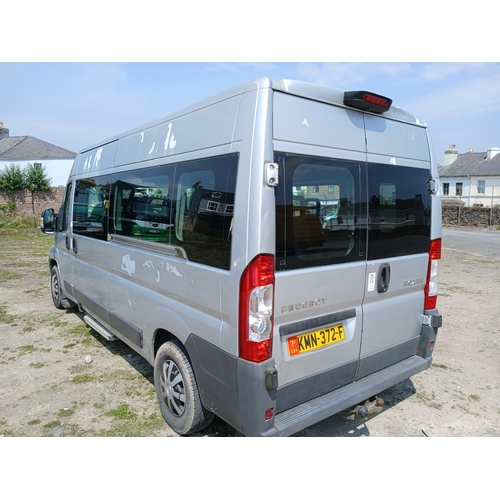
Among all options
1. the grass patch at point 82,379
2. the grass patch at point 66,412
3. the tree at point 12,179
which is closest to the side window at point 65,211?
the grass patch at point 82,379

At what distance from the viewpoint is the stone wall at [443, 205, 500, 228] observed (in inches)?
1051

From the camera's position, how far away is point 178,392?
326 centimetres

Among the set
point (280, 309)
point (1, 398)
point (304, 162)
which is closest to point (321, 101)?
point (304, 162)

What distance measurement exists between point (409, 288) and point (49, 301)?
6.53 m

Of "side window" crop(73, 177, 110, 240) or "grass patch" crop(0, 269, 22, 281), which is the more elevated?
"side window" crop(73, 177, 110, 240)

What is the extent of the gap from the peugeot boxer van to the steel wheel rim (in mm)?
16

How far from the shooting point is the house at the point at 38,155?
3650 centimetres

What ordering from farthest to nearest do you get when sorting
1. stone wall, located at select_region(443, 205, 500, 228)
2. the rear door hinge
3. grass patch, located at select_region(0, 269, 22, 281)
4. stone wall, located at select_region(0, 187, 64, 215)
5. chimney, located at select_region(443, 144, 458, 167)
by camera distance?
chimney, located at select_region(443, 144, 458, 167)
stone wall, located at select_region(443, 205, 500, 228)
stone wall, located at select_region(0, 187, 64, 215)
grass patch, located at select_region(0, 269, 22, 281)
the rear door hinge

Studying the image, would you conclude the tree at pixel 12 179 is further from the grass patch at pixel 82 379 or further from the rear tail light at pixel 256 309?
the rear tail light at pixel 256 309

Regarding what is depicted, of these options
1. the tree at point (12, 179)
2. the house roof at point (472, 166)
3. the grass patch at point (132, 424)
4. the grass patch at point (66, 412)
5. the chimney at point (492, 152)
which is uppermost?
the chimney at point (492, 152)

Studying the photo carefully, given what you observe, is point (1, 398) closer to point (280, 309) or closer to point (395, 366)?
point (280, 309)

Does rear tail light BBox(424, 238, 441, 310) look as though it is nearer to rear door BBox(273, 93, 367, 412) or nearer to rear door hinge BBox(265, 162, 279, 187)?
rear door BBox(273, 93, 367, 412)

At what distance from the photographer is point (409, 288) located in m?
3.50

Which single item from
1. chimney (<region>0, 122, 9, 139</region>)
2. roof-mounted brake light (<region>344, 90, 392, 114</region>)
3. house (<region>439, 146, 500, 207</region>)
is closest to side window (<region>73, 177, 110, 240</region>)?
roof-mounted brake light (<region>344, 90, 392, 114</region>)
